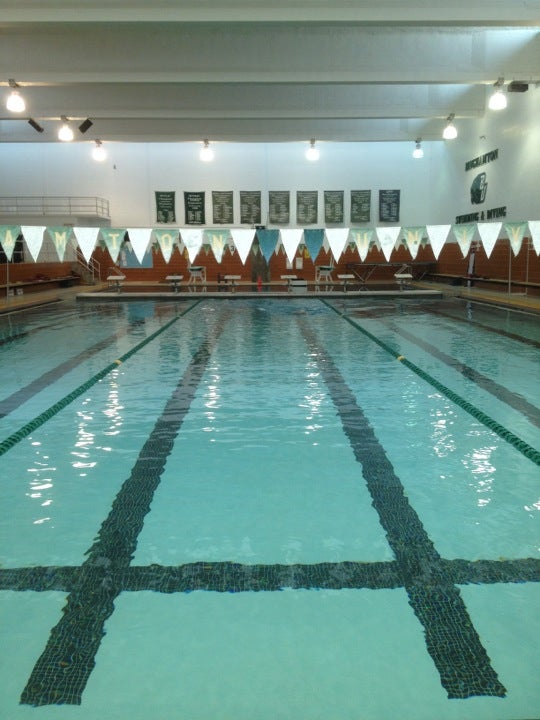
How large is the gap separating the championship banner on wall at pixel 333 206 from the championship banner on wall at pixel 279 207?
1.17m

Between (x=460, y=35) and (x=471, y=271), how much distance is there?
7190mm

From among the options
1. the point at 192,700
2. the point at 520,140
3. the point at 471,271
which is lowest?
the point at 192,700

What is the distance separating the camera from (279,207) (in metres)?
19.5

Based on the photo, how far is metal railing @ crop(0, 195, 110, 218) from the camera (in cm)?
1903

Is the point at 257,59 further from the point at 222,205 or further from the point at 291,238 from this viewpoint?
the point at 222,205

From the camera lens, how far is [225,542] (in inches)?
105

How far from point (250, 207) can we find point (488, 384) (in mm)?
15054

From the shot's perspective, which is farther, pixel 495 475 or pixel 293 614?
pixel 495 475

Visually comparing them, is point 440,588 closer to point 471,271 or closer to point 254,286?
point 471,271

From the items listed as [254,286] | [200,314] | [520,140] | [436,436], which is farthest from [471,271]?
[436,436]

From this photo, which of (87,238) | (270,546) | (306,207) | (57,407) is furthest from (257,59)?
(306,207)

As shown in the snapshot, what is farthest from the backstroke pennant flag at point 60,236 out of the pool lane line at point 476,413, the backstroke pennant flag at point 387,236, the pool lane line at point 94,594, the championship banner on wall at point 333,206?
the championship banner on wall at point 333,206

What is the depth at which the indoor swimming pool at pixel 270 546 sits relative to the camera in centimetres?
177

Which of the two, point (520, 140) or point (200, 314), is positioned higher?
point (520, 140)
